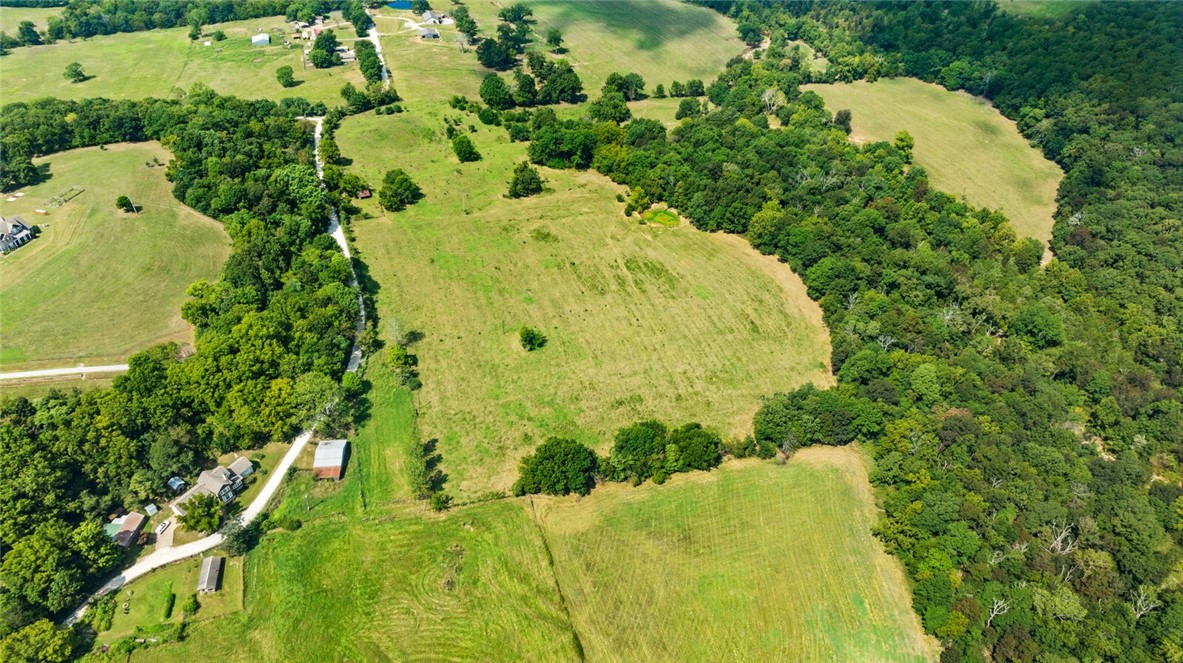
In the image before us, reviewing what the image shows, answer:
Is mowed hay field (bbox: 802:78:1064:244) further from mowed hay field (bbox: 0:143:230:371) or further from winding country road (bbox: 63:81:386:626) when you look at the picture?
mowed hay field (bbox: 0:143:230:371)

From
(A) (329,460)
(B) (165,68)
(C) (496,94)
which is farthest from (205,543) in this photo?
(B) (165,68)

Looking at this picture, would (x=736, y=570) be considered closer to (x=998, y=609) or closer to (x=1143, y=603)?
(x=998, y=609)

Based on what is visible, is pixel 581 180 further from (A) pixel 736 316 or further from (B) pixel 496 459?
(B) pixel 496 459

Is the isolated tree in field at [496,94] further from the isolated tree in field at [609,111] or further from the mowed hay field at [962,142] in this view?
the mowed hay field at [962,142]

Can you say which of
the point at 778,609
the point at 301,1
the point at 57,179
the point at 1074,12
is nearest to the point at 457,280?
the point at 778,609

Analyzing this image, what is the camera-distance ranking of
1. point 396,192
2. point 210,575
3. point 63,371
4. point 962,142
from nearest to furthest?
point 210,575
point 63,371
point 396,192
point 962,142

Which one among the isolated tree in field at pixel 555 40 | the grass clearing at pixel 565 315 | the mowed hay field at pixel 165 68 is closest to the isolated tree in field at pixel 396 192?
the grass clearing at pixel 565 315
